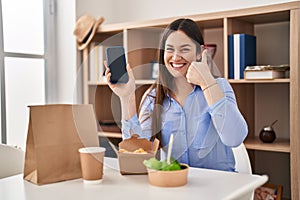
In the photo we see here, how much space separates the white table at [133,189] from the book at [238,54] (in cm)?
125

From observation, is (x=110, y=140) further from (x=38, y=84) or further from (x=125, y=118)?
(x=38, y=84)

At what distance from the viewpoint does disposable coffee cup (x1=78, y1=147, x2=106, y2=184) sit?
115cm

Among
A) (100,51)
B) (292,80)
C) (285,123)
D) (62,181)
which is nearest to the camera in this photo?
(62,181)

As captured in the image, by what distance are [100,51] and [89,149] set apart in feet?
1.10

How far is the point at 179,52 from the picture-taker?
113 cm

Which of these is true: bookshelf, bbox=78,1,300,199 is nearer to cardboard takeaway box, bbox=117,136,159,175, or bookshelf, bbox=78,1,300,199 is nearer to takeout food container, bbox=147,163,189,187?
cardboard takeaway box, bbox=117,136,159,175

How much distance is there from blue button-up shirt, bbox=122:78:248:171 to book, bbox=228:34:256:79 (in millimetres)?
1119

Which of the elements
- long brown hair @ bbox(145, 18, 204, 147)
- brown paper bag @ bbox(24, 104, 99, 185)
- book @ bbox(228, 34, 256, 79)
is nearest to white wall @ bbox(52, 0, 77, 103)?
book @ bbox(228, 34, 256, 79)

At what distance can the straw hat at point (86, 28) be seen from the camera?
2930mm

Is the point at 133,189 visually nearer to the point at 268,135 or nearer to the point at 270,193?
the point at 268,135

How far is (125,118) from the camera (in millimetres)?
1200

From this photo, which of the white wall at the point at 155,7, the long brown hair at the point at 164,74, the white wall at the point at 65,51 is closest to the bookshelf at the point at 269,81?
the white wall at the point at 155,7

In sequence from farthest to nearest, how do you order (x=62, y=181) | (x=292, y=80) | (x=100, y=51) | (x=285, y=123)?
(x=285, y=123), (x=292, y=80), (x=100, y=51), (x=62, y=181)

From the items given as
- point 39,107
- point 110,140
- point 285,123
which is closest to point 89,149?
point 110,140
